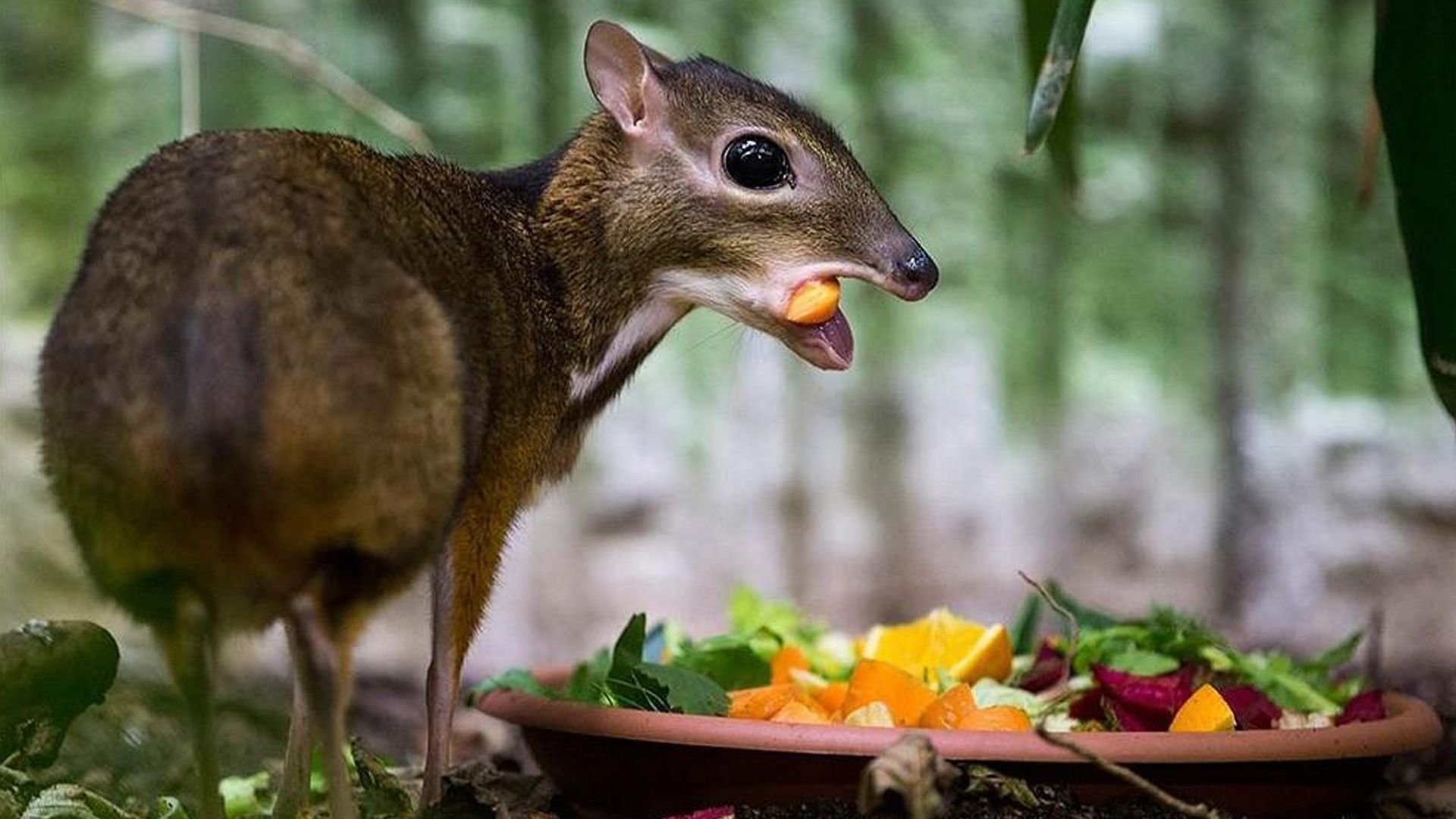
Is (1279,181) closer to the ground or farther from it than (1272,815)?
farther from it

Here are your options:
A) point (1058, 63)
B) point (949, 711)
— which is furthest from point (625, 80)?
point (949, 711)

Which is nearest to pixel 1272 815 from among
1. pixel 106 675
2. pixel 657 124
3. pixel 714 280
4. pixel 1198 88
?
Answer: pixel 714 280

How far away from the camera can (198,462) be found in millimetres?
1812

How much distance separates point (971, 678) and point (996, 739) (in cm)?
66

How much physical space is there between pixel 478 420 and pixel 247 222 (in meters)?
0.48

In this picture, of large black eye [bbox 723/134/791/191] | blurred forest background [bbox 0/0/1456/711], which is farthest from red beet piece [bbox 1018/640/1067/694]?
blurred forest background [bbox 0/0/1456/711]

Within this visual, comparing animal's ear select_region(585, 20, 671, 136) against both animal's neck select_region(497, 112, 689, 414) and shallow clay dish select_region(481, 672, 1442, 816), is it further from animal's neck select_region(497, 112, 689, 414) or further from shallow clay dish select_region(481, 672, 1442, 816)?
shallow clay dish select_region(481, 672, 1442, 816)

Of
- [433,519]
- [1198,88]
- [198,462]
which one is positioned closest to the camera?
[198,462]

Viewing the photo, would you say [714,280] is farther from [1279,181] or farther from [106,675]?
[1279,181]

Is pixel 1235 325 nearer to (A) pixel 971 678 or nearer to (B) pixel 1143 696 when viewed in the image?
(A) pixel 971 678

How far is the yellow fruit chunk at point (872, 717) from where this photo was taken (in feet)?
8.51

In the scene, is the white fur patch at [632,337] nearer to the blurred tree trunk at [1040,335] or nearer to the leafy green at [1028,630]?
the leafy green at [1028,630]

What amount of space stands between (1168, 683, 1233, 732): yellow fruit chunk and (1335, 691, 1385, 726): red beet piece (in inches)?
14.3

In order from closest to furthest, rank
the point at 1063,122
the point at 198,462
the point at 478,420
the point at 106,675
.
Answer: the point at 198,462 → the point at 478,420 → the point at 106,675 → the point at 1063,122
